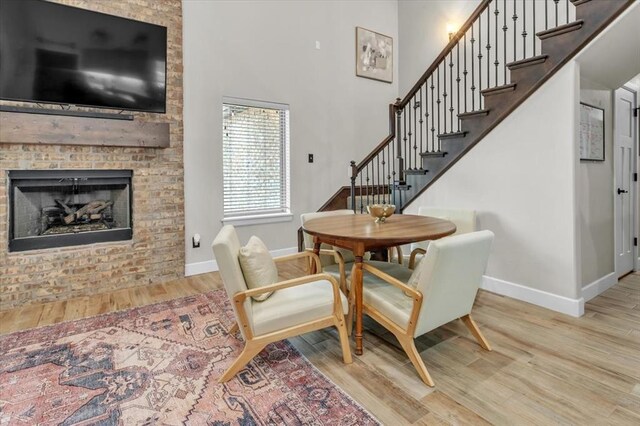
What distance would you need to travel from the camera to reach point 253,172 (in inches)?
180

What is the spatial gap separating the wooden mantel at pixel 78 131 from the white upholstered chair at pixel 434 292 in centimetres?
278

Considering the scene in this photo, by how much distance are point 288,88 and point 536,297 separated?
388 cm

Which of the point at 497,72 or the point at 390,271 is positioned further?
the point at 497,72

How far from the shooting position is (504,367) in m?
2.03

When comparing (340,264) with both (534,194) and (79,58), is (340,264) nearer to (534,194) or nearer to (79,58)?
(534,194)

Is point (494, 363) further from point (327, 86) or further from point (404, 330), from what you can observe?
point (327, 86)

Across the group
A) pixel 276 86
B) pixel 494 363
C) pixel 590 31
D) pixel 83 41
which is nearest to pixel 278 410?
pixel 494 363

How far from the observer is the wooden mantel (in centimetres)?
295

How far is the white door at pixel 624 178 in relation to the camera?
350 centimetres

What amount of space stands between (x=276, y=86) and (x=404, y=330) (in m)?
3.76

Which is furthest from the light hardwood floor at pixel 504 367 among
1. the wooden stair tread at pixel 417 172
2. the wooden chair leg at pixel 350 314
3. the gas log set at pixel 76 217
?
the wooden stair tread at pixel 417 172


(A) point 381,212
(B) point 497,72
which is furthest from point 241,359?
(B) point 497,72

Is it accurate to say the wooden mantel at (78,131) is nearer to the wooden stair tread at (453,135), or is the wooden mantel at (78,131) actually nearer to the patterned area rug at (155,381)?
the patterned area rug at (155,381)

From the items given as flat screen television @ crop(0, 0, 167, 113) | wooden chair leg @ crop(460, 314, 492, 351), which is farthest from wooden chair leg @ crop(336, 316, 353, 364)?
flat screen television @ crop(0, 0, 167, 113)
